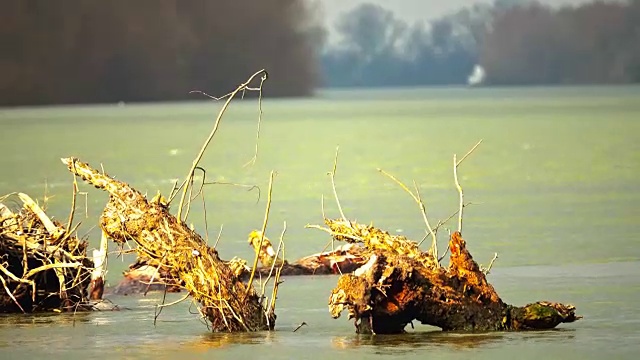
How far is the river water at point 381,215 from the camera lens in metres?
10.6

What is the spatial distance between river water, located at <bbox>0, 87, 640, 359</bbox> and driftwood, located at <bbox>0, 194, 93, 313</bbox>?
231 mm

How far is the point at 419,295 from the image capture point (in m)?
10.3

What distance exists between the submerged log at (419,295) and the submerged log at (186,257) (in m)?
0.75

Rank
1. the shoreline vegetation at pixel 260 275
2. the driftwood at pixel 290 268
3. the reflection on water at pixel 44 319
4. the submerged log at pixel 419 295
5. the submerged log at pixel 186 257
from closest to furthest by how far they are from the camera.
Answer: the submerged log at pixel 419 295, the shoreline vegetation at pixel 260 275, the submerged log at pixel 186 257, the reflection on water at pixel 44 319, the driftwood at pixel 290 268

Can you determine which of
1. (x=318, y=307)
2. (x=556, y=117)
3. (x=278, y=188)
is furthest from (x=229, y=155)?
(x=556, y=117)

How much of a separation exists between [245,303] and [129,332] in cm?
99

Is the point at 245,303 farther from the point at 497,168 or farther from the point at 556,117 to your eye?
the point at 556,117

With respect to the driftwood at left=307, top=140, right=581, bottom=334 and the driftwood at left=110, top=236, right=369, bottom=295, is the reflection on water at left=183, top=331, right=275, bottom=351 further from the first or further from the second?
the driftwood at left=110, top=236, right=369, bottom=295

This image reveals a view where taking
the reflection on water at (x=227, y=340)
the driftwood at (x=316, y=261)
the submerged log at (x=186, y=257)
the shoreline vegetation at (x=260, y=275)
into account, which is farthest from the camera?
the driftwood at (x=316, y=261)

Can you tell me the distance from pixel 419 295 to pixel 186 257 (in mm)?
1630

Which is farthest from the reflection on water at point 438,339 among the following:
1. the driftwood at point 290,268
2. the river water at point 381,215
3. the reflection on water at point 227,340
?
the driftwood at point 290,268

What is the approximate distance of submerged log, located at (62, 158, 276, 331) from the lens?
35.2ft

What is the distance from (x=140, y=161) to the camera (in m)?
36.2

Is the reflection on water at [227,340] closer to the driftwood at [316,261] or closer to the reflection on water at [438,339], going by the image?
the reflection on water at [438,339]
